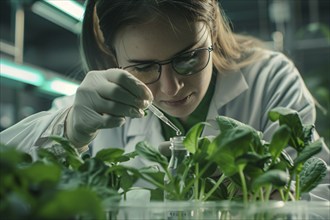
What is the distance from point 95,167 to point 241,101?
0.80m

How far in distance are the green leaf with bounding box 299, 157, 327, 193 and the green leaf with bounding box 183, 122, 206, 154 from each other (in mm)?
138

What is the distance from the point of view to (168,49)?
2.88ft

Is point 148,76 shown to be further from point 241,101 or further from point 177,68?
point 241,101

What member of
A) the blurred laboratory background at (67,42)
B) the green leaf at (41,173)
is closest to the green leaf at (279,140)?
the green leaf at (41,173)

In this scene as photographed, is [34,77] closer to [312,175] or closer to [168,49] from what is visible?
[168,49]

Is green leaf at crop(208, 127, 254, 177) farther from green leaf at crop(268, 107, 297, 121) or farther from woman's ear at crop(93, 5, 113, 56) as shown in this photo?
woman's ear at crop(93, 5, 113, 56)

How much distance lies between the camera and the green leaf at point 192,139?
1.71 ft

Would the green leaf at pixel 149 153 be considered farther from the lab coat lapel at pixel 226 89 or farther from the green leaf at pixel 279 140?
the lab coat lapel at pixel 226 89

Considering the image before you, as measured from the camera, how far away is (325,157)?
3.23 feet

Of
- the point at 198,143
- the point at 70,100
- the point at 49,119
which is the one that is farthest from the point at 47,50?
the point at 198,143

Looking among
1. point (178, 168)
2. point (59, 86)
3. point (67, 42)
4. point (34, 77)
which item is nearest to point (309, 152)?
point (178, 168)

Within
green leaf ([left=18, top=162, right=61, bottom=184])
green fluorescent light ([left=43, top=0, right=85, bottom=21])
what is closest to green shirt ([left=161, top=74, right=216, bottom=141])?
green fluorescent light ([left=43, top=0, right=85, bottom=21])

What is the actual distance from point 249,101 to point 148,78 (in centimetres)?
39

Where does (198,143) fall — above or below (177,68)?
below
